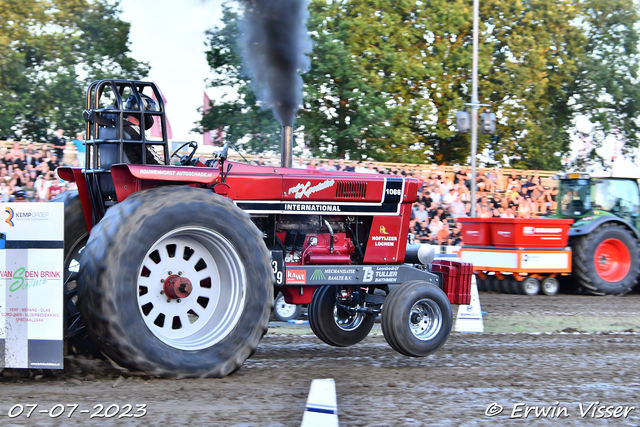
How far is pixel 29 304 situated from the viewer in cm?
465

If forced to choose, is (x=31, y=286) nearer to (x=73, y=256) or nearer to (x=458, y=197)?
(x=73, y=256)

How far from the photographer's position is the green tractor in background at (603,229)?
13.8 m

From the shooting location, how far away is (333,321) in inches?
272

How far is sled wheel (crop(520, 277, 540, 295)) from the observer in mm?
13812

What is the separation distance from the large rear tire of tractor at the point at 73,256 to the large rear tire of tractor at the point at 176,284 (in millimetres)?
587

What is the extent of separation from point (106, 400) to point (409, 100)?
19042 mm

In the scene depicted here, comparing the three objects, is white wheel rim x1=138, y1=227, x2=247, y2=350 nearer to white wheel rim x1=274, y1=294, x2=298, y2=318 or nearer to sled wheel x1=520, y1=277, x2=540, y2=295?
white wheel rim x1=274, y1=294, x2=298, y2=318

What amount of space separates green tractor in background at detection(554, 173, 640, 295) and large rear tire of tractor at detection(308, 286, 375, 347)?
825cm

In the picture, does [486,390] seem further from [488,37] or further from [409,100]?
[488,37]

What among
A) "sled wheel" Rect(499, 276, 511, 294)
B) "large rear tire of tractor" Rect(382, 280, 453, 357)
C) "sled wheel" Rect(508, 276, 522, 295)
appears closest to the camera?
"large rear tire of tractor" Rect(382, 280, 453, 357)

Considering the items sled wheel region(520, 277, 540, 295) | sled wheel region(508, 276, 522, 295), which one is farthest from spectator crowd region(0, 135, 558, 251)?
sled wheel region(520, 277, 540, 295)

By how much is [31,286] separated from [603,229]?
1217cm

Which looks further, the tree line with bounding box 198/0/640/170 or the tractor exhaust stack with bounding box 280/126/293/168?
the tree line with bounding box 198/0/640/170

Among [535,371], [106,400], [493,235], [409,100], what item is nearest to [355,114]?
[409,100]
